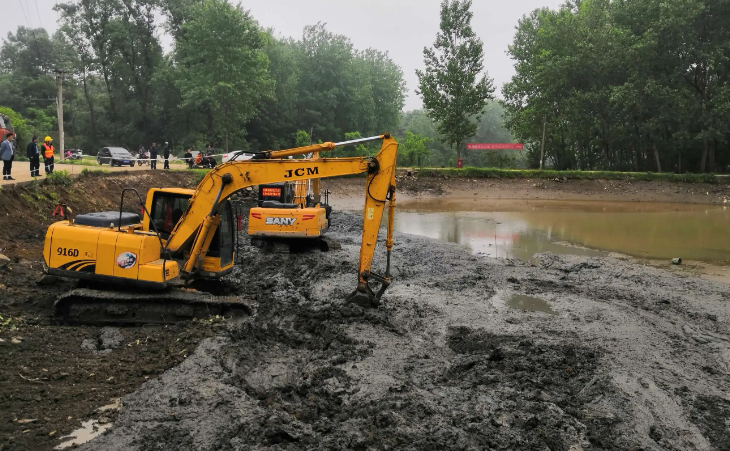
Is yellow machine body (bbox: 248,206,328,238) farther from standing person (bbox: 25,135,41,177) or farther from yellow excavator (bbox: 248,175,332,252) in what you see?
standing person (bbox: 25,135,41,177)

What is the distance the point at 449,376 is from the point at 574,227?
1768cm

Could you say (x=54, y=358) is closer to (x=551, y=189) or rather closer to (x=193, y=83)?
(x=551, y=189)

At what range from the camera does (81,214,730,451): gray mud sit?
5406mm

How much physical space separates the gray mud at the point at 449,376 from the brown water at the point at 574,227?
5980mm

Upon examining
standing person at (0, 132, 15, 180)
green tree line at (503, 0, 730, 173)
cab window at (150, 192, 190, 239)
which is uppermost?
green tree line at (503, 0, 730, 173)

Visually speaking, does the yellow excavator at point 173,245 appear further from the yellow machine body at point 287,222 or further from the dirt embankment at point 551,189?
the dirt embankment at point 551,189

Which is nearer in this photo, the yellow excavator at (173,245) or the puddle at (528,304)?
the yellow excavator at (173,245)

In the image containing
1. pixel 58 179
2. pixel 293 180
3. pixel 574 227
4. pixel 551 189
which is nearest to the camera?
pixel 293 180

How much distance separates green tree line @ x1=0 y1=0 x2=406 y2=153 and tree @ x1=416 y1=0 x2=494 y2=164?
44.9ft

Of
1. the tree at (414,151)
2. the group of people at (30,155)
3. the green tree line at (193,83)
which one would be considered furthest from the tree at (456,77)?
the group of people at (30,155)

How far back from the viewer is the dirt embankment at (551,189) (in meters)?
34.6

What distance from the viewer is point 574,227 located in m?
22.7

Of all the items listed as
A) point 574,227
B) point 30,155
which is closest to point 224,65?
point 30,155

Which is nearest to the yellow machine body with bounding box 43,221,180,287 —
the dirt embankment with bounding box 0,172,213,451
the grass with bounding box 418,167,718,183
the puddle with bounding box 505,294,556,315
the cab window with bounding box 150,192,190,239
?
the dirt embankment with bounding box 0,172,213,451
